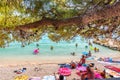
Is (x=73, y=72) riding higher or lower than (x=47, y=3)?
lower

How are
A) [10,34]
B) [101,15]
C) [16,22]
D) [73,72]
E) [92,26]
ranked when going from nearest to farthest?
[101,15] < [16,22] < [10,34] < [92,26] < [73,72]

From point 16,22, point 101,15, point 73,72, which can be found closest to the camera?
point 101,15

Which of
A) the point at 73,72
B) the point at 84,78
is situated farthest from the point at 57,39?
the point at 73,72

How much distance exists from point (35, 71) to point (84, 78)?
519 centimetres

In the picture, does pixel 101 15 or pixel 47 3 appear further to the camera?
pixel 47 3

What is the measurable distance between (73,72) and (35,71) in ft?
8.01

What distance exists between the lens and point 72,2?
14.8 feet

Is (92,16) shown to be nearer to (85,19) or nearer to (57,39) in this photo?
(85,19)

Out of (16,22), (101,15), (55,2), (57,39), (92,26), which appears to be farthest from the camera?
(57,39)

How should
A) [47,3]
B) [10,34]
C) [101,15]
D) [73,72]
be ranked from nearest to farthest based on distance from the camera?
[101,15], [47,3], [10,34], [73,72]

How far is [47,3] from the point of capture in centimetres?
410

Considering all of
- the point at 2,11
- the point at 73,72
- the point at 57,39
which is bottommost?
the point at 73,72

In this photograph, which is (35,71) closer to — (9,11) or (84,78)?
(84,78)

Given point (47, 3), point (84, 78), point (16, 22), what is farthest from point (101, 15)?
point (84, 78)
